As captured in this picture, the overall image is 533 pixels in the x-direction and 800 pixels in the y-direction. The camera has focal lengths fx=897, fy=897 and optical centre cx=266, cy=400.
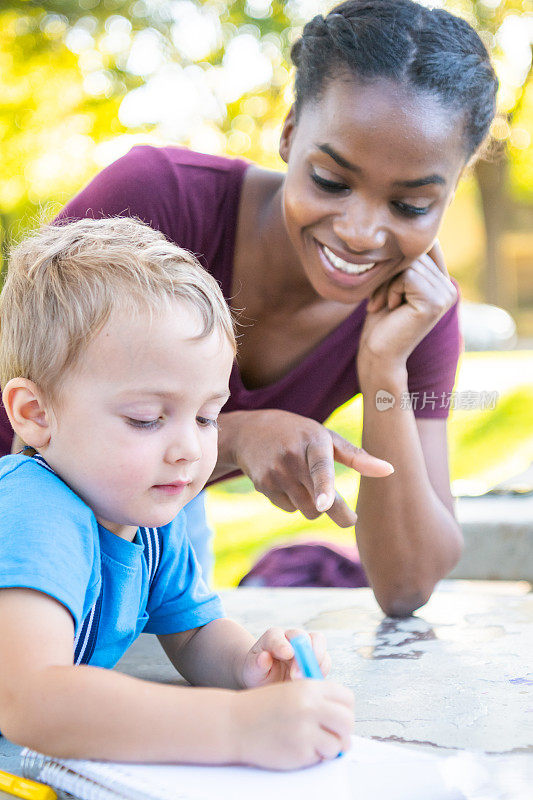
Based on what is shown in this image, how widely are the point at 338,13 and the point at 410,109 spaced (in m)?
0.31

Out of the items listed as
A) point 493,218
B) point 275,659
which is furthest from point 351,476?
point 493,218

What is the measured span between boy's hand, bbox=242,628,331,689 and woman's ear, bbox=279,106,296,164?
972 millimetres

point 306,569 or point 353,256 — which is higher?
point 353,256

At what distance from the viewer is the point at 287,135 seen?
1.77 meters

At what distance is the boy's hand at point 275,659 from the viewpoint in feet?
3.71

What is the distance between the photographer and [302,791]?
0.91m

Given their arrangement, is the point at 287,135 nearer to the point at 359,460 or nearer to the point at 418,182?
the point at 418,182

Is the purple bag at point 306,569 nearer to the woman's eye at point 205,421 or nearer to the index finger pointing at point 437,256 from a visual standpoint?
the index finger pointing at point 437,256

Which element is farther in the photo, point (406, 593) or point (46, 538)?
point (406, 593)

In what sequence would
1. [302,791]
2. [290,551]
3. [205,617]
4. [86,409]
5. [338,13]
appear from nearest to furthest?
[302,791] < [86,409] < [205,617] < [338,13] < [290,551]

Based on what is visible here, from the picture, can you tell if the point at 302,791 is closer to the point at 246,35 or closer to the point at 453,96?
the point at 453,96

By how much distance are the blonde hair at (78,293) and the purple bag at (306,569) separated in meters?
1.39

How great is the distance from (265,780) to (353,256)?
0.98 metres

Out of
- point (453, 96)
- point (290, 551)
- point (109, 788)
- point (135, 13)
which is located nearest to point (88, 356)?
point (109, 788)
